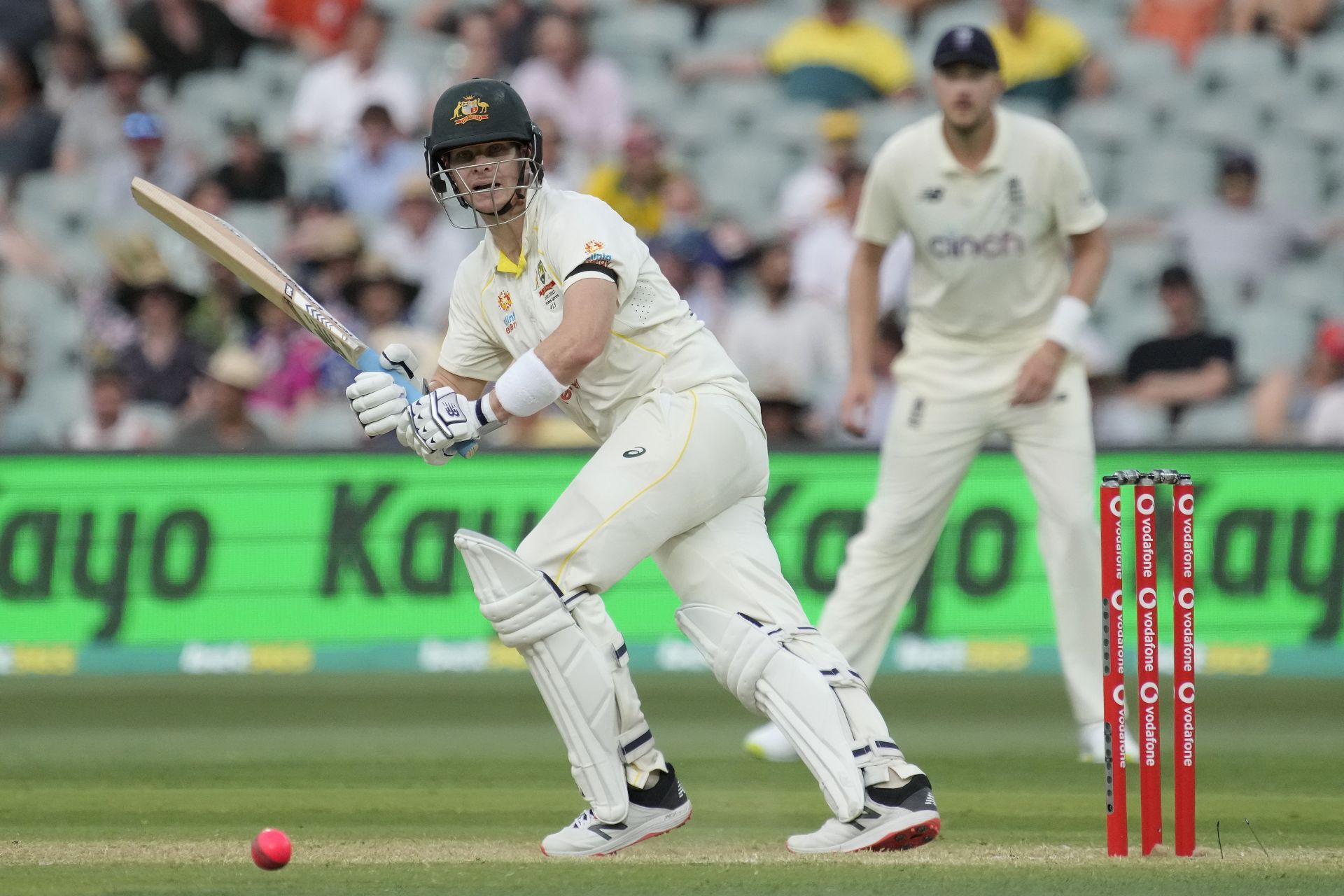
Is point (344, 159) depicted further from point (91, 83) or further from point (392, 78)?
point (91, 83)

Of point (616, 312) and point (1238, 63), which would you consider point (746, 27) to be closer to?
point (1238, 63)

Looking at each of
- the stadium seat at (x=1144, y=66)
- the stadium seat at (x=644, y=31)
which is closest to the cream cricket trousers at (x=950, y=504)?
the stadium seat at (x=1144, y=66)

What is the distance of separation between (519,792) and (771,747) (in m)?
0.94

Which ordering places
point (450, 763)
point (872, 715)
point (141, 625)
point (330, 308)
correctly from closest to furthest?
1. point (872, 715)
2. point (450, 763)
3. point (141, 625)
4. point (330, 308)

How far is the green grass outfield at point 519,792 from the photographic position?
3961 millimetres

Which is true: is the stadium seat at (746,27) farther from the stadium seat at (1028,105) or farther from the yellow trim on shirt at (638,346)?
the yellow trim on shirt at (638,346)

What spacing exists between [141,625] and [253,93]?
4.56m

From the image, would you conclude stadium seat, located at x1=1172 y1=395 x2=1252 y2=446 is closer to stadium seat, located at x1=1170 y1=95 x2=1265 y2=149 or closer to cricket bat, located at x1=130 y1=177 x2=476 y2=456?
stadium seat, located at x1=1170 y1=95 x2=1265 y2=149

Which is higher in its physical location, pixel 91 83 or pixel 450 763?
pixel 91 83

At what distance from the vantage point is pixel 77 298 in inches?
401

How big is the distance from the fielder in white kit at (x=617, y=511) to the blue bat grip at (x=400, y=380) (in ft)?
0.12

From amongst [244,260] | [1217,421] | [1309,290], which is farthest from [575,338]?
[1309,290]

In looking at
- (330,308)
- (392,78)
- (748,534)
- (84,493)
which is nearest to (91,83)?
(392,78)

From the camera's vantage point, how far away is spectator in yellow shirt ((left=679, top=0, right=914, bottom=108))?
10914mm
